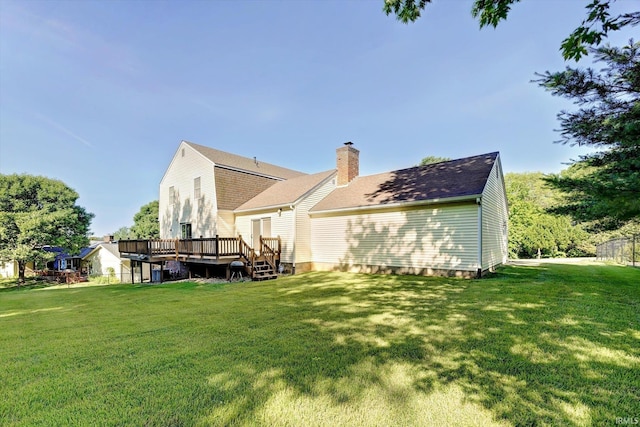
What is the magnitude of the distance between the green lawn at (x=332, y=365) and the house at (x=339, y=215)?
181 inches

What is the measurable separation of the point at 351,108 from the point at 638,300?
19.2 metres

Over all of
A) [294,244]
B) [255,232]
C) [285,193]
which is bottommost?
[294,244]

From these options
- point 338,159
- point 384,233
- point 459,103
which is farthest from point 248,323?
point 459,103

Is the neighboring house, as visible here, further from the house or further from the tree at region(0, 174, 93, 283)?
the house

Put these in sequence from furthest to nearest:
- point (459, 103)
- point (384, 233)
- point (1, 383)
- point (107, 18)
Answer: point (459, 103)
point (384, 233)
point (107, 18)
point (1, 383)

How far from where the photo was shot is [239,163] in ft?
59.8

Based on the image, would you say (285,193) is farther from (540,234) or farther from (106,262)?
(106,262)

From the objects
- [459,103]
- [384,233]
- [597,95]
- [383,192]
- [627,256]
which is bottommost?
[627,256]

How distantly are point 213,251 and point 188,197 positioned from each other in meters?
6.62

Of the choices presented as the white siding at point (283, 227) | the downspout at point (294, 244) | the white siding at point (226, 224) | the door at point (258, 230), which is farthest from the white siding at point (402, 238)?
the white siding at point (226, 224)

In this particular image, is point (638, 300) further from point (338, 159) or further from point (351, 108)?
point (351, 108)

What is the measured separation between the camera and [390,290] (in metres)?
7.98

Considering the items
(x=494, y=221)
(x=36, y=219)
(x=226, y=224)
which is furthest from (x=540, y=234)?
(x=36, y=219)

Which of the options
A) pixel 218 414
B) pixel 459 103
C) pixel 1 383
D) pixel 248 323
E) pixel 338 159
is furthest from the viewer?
pixel 459 103
